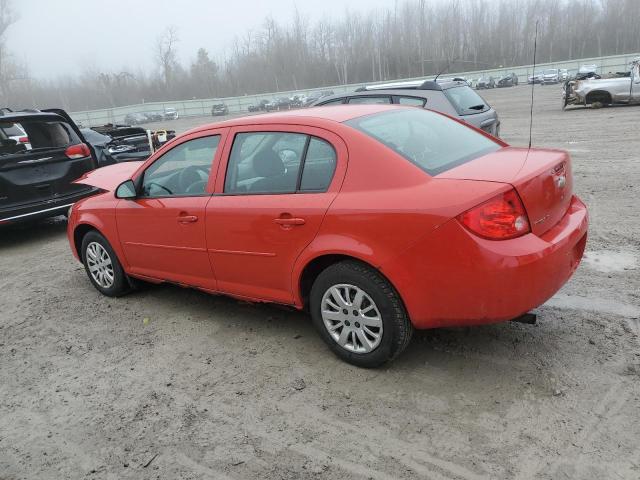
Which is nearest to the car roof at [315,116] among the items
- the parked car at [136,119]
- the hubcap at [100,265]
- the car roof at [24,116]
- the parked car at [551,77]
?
the hubcap at [100,265]

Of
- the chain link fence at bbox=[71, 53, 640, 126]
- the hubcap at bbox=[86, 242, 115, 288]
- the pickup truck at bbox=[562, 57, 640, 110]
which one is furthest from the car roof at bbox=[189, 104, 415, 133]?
the chain link fence at bbox=[71, 53, 640, 126]

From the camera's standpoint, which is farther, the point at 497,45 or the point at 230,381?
the point at 497,45

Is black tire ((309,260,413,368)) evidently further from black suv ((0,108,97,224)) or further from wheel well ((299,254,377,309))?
black suv ((0,108,97,224))

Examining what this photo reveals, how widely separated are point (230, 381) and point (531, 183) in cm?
218

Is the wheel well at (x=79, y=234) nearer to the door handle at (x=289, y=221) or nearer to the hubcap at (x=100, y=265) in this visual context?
the hubcap at (x=100, y=265)

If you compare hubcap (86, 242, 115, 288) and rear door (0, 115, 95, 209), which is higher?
rear door (0, 115, 95, 209)

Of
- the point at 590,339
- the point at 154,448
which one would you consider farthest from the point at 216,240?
the point at 590,339

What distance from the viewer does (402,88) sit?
857 cm

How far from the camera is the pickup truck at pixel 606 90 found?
1931 cm

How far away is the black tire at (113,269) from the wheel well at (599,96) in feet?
66.4

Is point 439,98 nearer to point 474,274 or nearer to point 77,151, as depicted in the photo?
point 77,151

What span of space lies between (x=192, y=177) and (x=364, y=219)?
1.69 meters

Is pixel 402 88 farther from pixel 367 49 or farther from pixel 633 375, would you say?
pixel 367 49

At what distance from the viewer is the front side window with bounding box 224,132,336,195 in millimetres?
3348
